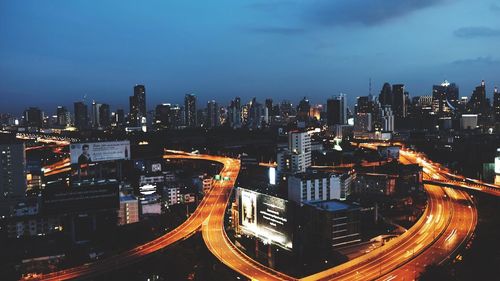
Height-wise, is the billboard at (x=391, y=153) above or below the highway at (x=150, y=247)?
above

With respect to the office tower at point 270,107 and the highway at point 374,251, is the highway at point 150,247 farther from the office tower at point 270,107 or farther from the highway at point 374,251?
the office tower at point 270,107

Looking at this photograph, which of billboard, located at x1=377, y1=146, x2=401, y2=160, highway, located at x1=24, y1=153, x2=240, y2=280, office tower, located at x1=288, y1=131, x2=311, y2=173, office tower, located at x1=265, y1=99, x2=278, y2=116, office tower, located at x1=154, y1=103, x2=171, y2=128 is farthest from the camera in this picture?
office tower, located at x1=265, y1=99, x2=278, y2=116

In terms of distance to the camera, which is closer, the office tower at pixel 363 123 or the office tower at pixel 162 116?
the office tower at pixel 363 123

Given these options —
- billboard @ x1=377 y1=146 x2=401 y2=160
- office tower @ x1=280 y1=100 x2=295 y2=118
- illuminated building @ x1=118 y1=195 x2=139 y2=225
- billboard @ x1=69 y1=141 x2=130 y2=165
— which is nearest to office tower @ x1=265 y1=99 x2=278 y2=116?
office tower @ x1=280 y1=100 x2=295 y2=118

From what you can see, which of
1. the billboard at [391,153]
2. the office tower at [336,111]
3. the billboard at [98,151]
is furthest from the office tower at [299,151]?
the office tower at [336,111]

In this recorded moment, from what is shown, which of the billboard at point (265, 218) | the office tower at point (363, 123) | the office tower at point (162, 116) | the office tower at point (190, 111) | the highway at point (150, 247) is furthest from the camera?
the office tower at point (190, 111)

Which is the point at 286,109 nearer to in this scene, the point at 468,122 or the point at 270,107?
the point at 270,107

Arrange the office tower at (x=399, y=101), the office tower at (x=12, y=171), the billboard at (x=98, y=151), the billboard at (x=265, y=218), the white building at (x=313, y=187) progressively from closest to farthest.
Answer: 1. the billboard at (x=265, y=218)
2. the white building at (x=313, y=187)
3. the office tower at (x=12, y=171)
4. the billboard at (x=98, y=151)
5. the office tower at (x=399, y=101)

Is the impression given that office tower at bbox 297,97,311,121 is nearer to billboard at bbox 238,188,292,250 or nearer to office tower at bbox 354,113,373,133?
office tower at bbox 354,113,373,133
